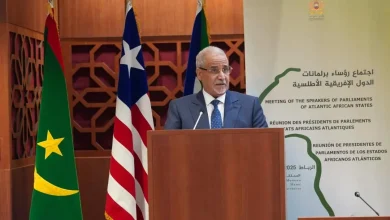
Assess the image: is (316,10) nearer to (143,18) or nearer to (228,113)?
(228,113)

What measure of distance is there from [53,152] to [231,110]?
52.3 inches

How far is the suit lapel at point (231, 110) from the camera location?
3.37 metres

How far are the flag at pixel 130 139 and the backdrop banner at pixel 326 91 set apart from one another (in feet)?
2.68

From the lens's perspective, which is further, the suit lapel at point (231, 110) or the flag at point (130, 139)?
the flag at point (130, 139)

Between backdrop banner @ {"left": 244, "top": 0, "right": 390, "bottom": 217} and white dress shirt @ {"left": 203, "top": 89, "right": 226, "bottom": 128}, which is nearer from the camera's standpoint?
white dress shirt @ {"left": 203, "top": 89, "right": 226, "bottom": 128}

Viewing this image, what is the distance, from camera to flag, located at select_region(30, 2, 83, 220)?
399 centimetres

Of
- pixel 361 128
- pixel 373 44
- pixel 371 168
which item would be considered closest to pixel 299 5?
pixel 373 44

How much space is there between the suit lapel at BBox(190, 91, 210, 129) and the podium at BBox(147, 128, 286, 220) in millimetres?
686

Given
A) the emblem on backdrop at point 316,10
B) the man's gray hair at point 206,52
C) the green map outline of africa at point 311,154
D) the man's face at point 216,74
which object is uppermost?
the emblem on backdrop at point 316,10

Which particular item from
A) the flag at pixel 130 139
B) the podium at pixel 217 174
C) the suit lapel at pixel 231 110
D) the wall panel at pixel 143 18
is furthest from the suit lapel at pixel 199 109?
the wall panel at pixel 143 18

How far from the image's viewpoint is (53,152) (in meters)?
4.01

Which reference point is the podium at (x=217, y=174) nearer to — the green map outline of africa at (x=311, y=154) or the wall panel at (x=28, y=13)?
the green map outline of africa at (x=311, y=154)

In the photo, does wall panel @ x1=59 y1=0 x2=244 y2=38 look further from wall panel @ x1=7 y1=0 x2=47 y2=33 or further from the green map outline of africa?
the green map outline of africa

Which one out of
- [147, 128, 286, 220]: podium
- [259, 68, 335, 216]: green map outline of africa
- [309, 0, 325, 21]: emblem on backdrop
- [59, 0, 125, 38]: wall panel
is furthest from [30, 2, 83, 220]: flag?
[309, 0, 325, 21]: emblem on backdrop
